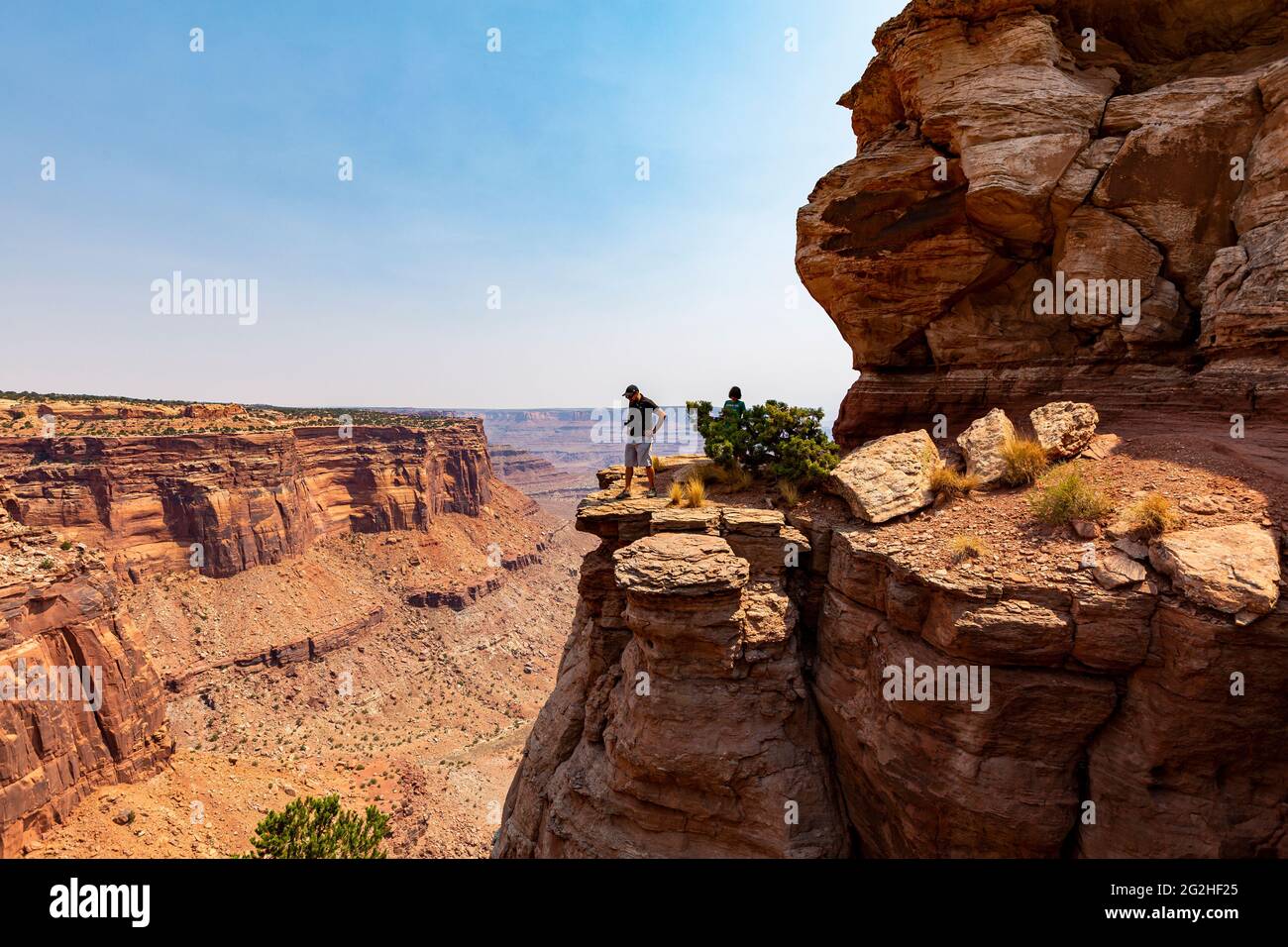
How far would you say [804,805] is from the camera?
32.9ft

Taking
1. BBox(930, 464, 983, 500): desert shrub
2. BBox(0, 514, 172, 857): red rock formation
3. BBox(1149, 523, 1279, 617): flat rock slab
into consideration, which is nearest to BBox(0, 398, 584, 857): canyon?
BBox(0, 514, 172, 857): red rock formation

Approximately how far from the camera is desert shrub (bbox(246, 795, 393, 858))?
17891 mm

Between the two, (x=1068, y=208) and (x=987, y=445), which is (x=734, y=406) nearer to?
(x=987, y=445)

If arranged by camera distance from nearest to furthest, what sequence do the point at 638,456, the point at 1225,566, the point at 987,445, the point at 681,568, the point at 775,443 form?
the point at 1225,566
the point at 681,568
the point at 987,445
the point at 775,443
the point at 638,456

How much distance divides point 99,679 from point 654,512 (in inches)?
1093

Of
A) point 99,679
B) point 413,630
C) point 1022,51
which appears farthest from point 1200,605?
point 413,630

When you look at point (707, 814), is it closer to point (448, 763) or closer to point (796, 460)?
point (796, 460)

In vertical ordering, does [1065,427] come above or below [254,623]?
above

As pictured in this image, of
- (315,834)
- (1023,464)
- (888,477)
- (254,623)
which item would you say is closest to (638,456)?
(888,477)

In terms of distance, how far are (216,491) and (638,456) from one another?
6334 centimetres

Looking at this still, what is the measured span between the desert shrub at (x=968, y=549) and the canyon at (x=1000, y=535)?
5cm

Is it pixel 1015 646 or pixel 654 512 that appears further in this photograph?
pixel 654 512

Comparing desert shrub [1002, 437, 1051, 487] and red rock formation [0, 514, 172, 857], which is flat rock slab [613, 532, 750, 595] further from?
red rock formation [0, 514, 172, 857]

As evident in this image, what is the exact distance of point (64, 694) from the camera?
2164 cm
